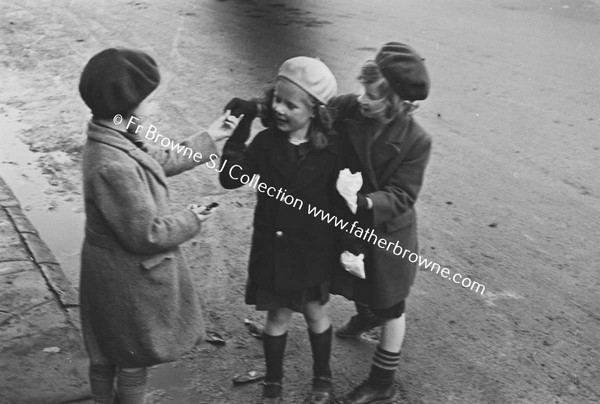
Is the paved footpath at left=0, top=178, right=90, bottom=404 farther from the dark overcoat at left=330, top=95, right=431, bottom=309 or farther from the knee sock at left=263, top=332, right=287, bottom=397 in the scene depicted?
the dark overcoat at left=330, top=95, right=431, bottom=309

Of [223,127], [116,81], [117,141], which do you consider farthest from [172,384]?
[116,81]

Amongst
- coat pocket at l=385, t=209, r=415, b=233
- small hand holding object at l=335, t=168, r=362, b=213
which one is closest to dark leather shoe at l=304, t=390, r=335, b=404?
coat pocket at l=385, t=209, r=415, b=233

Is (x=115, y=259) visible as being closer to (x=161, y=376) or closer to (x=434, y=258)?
(x=161, y=376)

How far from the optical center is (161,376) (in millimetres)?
4020

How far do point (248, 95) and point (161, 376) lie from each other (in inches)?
177

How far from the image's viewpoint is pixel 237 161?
3570 mm

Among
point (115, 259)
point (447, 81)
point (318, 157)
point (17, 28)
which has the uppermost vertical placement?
point (318, 157)

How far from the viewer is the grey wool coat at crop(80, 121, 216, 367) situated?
10.2 feet

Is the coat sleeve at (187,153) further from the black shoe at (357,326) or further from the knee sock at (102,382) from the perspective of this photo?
the black shoe at (357,326)

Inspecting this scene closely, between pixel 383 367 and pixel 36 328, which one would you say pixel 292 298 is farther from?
pixel 36 328

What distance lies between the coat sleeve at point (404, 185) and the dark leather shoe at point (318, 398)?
827mm

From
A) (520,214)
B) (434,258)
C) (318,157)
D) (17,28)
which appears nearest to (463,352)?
(434,258)

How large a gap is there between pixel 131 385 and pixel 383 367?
1.09 meters

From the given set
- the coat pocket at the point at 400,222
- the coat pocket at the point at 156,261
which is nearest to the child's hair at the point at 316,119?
the coat pocket at the point at 400,222
